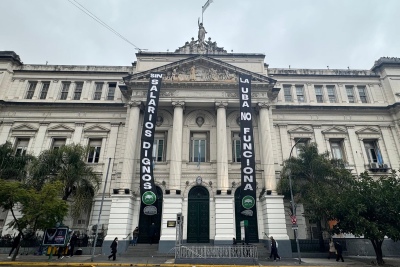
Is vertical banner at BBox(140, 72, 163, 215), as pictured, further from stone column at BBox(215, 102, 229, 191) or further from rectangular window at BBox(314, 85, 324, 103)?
rectangular window at BBox(314, 85, 324, 103)

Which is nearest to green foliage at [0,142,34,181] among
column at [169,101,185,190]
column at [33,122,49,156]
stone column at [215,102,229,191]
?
column at [33,122,49,156]

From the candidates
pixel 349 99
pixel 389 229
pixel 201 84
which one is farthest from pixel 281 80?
pixel 389 229

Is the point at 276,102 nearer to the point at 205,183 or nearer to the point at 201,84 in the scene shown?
the point at 201,84

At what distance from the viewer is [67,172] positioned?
19359 millimetres

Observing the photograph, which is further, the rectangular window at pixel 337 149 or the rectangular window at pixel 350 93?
the rectangular window at pixel 350 93

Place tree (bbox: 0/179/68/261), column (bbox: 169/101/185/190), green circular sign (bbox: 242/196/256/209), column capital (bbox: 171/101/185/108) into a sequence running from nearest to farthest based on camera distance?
1. tree (bbox: 0/179/68/261)
2. green circular sign (bbox: 242/196/256/209)
3. column (bbox: 169/101/185/190)
4. column capital (bbox: 171/101/185/108)

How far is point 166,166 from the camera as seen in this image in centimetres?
2297

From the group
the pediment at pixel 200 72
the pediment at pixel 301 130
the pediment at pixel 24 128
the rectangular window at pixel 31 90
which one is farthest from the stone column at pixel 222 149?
the rectangular window at pixel 31 90

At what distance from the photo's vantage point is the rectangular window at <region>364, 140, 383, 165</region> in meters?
24.7

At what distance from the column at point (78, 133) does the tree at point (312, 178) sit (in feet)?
63.3

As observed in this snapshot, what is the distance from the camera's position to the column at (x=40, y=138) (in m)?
24.1

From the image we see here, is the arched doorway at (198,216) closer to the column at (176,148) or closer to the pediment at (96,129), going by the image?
the column at (176,148)

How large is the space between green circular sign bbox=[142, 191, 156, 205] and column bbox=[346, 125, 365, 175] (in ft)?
63.6

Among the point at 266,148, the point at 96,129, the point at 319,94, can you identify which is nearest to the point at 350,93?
the point at 319,94
